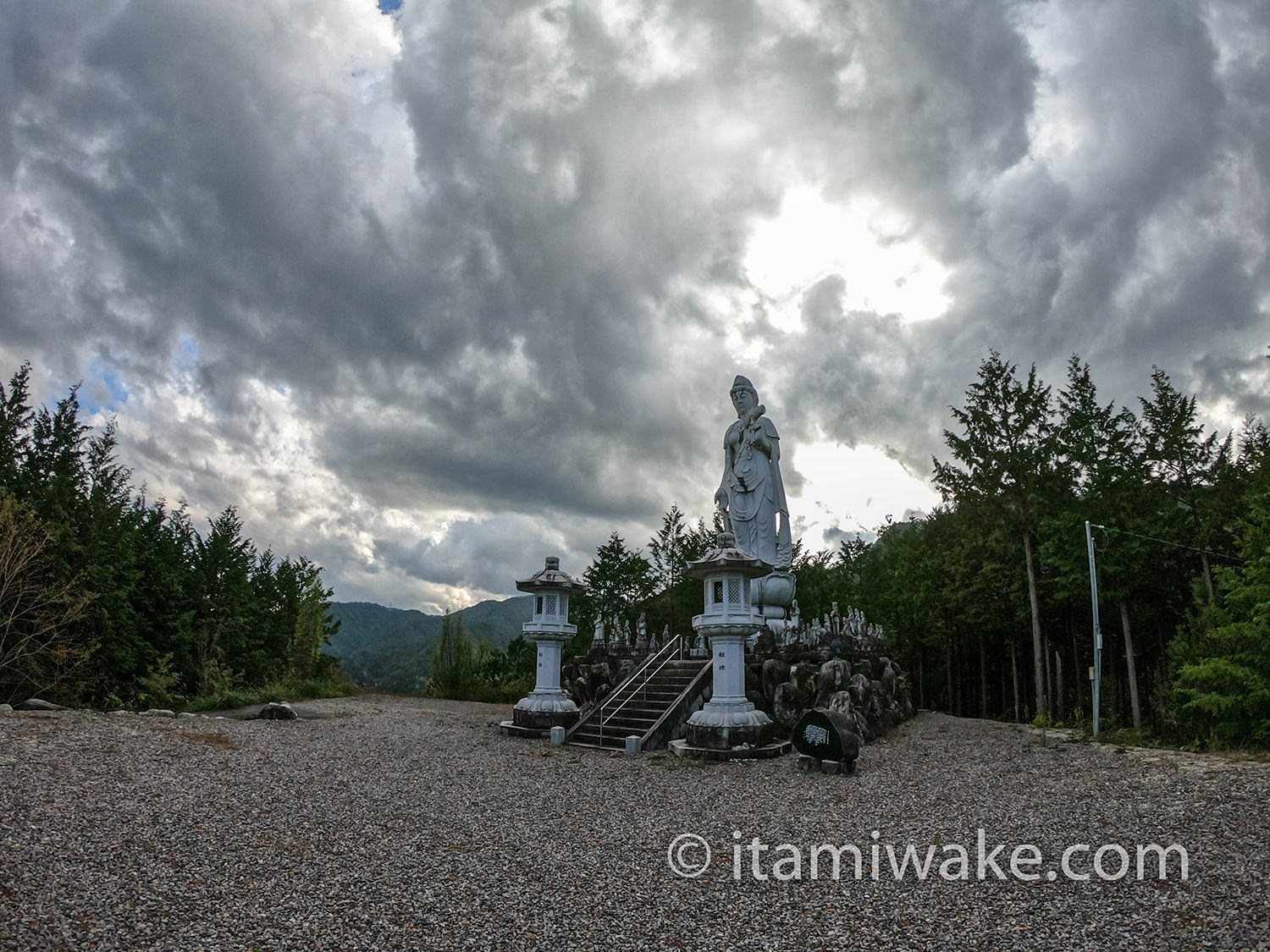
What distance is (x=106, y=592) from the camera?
653 inches

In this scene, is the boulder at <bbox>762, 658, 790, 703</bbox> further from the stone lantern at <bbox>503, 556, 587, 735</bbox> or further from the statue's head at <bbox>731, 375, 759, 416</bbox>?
the statue's head at <bbox>731, 375, 759, 416</bbox>

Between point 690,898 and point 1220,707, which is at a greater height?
point 1220,707

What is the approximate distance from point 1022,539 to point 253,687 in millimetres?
24390

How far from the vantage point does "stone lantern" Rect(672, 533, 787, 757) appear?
11.5m

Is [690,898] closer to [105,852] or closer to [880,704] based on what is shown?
[105,852]

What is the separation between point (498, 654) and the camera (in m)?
27.8

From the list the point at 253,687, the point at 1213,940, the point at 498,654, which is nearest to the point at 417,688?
the point at 498,654

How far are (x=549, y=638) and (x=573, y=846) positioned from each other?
8.04 meters

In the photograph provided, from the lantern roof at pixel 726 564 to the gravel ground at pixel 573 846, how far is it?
3202 mm

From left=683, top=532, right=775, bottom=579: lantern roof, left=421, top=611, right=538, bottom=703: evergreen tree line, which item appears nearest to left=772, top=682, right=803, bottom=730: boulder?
left=683, top=532, right=775, bottom=579: lantern roof

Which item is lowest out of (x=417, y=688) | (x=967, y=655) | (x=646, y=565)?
(x=417, y=688)

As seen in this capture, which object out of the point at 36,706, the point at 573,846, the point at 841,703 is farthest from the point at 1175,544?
the point at 36,706
